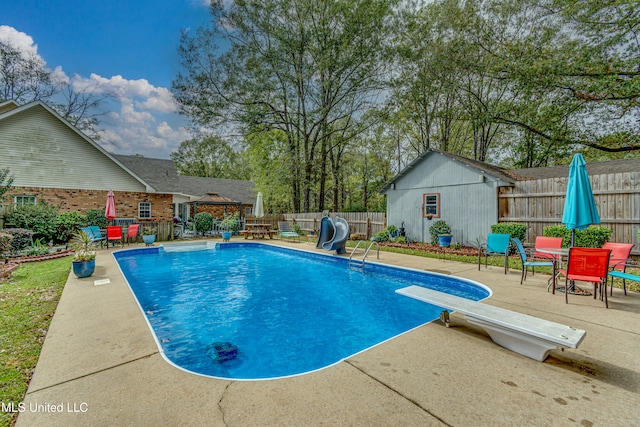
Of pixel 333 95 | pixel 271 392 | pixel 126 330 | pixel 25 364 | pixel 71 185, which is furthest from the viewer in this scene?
pixel 333 95

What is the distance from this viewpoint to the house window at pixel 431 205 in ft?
40.9

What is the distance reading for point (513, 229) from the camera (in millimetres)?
9555

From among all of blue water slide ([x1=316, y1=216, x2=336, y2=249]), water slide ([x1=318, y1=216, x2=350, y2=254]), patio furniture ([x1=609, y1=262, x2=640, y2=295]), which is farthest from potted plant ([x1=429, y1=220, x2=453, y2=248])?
patio furniture ([x1=609, y1=262, x2=640, y2=295])

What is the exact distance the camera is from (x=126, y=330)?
138 inches

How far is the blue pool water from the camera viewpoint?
365 cm

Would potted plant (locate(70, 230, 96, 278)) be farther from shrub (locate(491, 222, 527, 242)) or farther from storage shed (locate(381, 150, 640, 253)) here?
shrub (locate(491, 222, 527, 242))

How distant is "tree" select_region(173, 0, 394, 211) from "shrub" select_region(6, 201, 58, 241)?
31.0 ft

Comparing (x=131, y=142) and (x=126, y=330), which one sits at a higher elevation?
(x=131, y=142)

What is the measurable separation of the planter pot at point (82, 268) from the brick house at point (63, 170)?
428 inches

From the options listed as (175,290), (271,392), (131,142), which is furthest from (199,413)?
(131,142)

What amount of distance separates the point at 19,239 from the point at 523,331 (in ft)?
47.7

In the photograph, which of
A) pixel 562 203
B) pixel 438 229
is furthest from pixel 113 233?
Answer: pixel 562 203

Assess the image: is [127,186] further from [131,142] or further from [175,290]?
[175,290]

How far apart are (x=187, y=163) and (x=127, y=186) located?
2505cm
